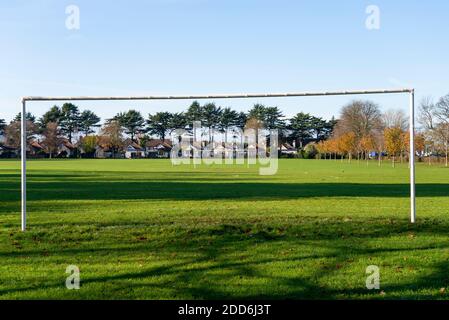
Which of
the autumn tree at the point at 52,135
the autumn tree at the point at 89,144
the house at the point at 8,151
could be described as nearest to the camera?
the autumn tree at the point at 52,135

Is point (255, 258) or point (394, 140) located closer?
point (255, 258)

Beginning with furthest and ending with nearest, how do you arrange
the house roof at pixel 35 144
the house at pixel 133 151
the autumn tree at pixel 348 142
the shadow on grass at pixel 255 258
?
the house roof at pixel 35 144 → the autumn tree at pixel 348 142 → the house at pixel 133 151 → the shadow on grass at pixel 255 258

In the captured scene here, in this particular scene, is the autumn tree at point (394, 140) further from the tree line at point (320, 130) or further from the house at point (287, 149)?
the house at point (287, 149)

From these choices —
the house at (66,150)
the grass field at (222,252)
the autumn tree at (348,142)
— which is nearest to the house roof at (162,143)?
the house at (66,150)

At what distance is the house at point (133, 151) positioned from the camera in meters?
72.9

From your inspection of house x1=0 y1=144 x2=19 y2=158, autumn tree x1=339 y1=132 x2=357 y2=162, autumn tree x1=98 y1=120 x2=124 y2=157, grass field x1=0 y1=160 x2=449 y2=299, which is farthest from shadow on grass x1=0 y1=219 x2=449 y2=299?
house x1=0 y1=144 x2=19 y2=158

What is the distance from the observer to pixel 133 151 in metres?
82.1

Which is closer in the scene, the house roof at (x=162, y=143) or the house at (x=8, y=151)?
the house roof at (x=162, y=143)

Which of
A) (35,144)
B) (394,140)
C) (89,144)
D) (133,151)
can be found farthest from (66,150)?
(394,140)

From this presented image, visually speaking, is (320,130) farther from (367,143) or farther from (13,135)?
(13,135)

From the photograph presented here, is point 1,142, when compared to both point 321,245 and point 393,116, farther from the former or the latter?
point 321,245

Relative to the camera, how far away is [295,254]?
341 inches

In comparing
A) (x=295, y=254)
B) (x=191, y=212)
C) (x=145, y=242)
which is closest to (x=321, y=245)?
(x=295, y=254)
